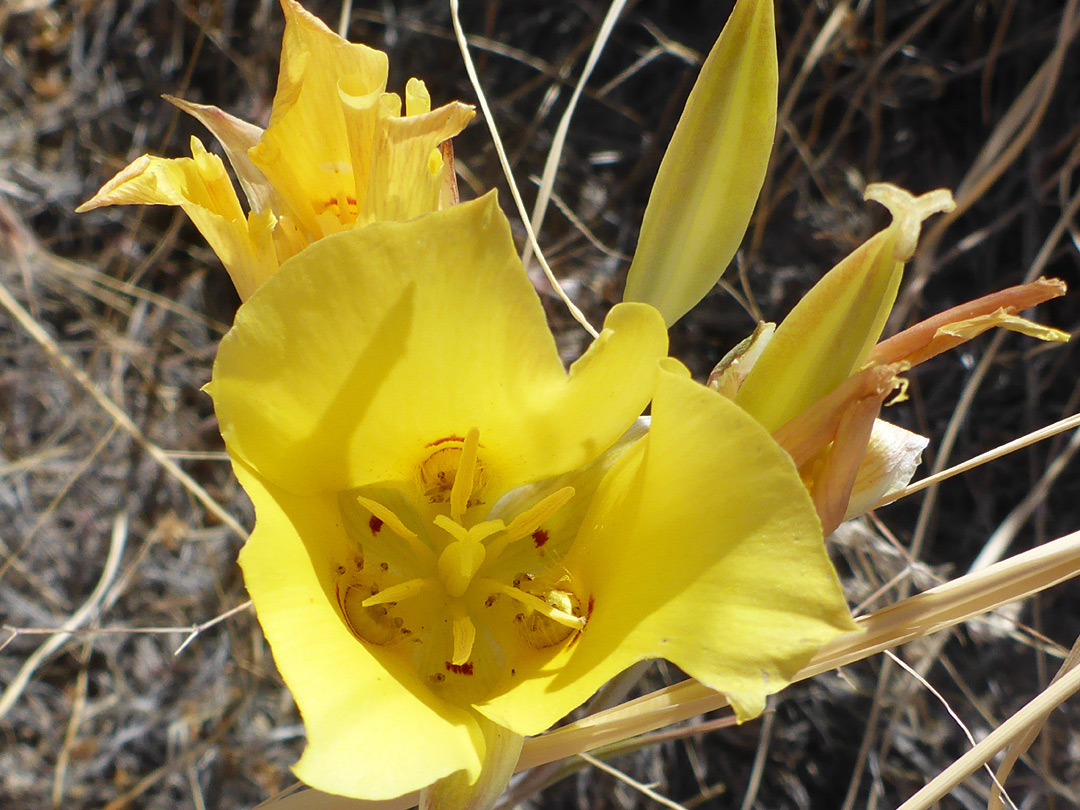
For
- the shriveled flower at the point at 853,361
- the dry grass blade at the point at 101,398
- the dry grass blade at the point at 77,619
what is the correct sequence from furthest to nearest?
the dry grass blade at the point at 77,619 < the dry grass blade at the point at 101,398 < the shriveled flower at the point at 853,361

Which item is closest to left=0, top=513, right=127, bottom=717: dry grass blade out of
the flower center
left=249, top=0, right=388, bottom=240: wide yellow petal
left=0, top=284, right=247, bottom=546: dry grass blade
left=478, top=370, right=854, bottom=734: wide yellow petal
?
left=0, top=284, right=247, bottom=546: dry grass blade

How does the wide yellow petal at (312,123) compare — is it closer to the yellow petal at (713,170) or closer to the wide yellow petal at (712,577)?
the yellow petal at (713,170)

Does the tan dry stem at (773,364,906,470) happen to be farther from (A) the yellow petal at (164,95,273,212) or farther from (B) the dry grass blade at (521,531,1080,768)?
(A) the yellow petal at (164,95,273,212)

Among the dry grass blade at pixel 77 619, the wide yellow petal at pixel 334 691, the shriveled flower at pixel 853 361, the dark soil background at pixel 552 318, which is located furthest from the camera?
the dark soil background at pixel 552 318

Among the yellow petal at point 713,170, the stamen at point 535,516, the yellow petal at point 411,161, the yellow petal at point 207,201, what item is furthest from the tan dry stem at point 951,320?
the yellow petal at point 207,201

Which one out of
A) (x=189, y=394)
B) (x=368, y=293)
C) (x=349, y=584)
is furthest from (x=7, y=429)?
(x=368, y=293)

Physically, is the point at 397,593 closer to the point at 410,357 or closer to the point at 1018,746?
the point at 410,357

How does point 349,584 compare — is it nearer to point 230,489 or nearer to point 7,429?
point 230,489

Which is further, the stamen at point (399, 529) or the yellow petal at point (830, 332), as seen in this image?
the stamen at point (399, 529)
